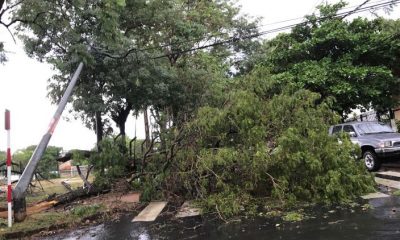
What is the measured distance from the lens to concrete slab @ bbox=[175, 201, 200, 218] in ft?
28.3

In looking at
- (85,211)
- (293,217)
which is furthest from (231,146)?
(85,211)

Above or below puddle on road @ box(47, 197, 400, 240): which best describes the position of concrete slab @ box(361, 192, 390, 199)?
above

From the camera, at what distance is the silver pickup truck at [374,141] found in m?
13.4

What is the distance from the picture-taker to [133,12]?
17281 millimetres

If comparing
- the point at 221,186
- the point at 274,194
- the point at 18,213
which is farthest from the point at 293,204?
the point at 18,213

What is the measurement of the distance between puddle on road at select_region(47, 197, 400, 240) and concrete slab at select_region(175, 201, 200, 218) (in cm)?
41

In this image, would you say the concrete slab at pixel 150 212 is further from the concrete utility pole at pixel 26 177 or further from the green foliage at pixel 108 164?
the green foliage at pixel 108 164

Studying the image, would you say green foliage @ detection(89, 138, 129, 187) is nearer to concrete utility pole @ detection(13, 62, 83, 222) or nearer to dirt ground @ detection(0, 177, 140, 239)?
dirt ground @ detection(0, 177, 140, 239)

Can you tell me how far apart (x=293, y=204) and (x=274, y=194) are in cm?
45

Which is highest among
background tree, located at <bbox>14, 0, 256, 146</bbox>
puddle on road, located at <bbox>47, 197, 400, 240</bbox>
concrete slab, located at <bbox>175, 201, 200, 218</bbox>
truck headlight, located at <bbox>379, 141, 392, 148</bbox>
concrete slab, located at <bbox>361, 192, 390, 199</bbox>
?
background tree, located at <bbox>14, 0, 256, 146</bbox>

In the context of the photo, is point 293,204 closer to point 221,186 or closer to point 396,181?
point 221,186

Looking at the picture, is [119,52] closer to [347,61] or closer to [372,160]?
[372,160]

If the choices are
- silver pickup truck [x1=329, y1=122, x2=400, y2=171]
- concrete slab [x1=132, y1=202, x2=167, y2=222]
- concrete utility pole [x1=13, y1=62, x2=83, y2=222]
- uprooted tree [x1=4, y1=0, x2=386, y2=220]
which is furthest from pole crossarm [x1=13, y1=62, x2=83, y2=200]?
silver pickup truck [x1=329, y1=122, x2=400, y2=171]

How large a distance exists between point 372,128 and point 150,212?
948 cm
